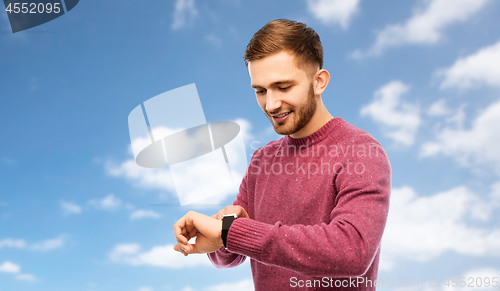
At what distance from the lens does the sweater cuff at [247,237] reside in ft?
Result: 3.91

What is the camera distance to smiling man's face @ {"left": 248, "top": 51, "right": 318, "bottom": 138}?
1554 mm

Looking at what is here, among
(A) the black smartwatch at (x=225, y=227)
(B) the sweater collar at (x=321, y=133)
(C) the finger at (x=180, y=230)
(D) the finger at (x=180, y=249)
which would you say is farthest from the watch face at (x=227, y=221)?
(B) the sweater collar at (x=321, y=133)

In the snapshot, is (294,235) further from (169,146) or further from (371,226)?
(169,146)

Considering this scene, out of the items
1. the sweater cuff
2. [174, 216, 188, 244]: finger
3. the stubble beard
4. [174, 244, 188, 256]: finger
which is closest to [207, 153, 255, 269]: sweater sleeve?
[174, 244, 188, 256]: finger

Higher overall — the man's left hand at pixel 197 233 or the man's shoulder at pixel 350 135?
the man's shoulder at pixel 350 135

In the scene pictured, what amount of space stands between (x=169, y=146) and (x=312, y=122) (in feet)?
7.69

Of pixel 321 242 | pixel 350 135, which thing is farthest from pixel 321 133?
pixel 321 242

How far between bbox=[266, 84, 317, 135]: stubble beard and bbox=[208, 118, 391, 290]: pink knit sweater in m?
0.12

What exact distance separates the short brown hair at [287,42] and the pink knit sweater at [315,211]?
35cm

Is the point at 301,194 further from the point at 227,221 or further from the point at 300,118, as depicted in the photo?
the point at 227,221

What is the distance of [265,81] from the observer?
5.12ft

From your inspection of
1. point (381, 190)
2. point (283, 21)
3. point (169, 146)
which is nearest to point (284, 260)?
point (381, 190)

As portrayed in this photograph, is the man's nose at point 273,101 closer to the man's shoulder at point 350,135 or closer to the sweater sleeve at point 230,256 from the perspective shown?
the man's shoulder at point 350,135

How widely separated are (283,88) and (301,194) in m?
0.49
